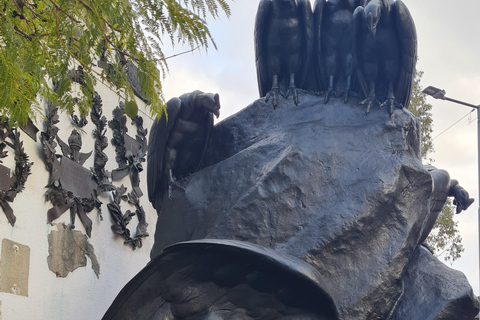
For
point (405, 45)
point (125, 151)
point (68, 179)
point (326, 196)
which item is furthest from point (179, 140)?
point (125, 151)

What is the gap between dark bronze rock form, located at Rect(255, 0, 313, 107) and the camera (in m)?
4.68

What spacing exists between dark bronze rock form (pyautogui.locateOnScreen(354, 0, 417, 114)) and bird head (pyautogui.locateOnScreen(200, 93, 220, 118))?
92 centimetres

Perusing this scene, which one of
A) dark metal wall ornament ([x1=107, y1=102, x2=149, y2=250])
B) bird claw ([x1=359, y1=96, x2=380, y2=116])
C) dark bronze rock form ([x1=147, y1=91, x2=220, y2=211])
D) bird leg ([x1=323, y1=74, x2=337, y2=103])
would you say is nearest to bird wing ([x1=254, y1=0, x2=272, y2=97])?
bird leg ([x1=323, y1=74, x2=337, y2=103])

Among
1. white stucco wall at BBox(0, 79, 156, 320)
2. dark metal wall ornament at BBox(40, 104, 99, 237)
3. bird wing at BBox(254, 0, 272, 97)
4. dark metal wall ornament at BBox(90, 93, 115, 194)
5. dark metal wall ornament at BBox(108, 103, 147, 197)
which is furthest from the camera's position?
dark metal wall ornament at BBox(108, 103, 147, 197)

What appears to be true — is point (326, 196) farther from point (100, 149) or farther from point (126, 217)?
point (126, 217)

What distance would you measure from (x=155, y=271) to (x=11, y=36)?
1.53 meters

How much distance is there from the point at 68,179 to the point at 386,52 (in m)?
5.26

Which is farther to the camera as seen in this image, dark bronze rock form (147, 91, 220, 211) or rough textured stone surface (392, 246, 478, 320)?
dark bronze rock form (147, 91, 220, 211)

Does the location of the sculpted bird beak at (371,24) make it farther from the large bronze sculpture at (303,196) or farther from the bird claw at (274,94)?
the bird claw at (274,94)

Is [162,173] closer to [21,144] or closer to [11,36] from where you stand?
[11,36]

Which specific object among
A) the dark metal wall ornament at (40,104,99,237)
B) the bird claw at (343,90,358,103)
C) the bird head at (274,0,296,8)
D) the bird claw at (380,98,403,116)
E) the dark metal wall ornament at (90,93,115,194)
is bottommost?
the bird claw at (380,98,403,116)

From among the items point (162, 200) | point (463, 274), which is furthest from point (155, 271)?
point (463, 274)

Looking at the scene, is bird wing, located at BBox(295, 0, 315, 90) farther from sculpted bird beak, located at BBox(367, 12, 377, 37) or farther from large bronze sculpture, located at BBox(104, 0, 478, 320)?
sculpted bird beak, located at BBox(367, 12, 377, 37)

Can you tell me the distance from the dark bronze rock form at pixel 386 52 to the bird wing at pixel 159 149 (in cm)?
120
